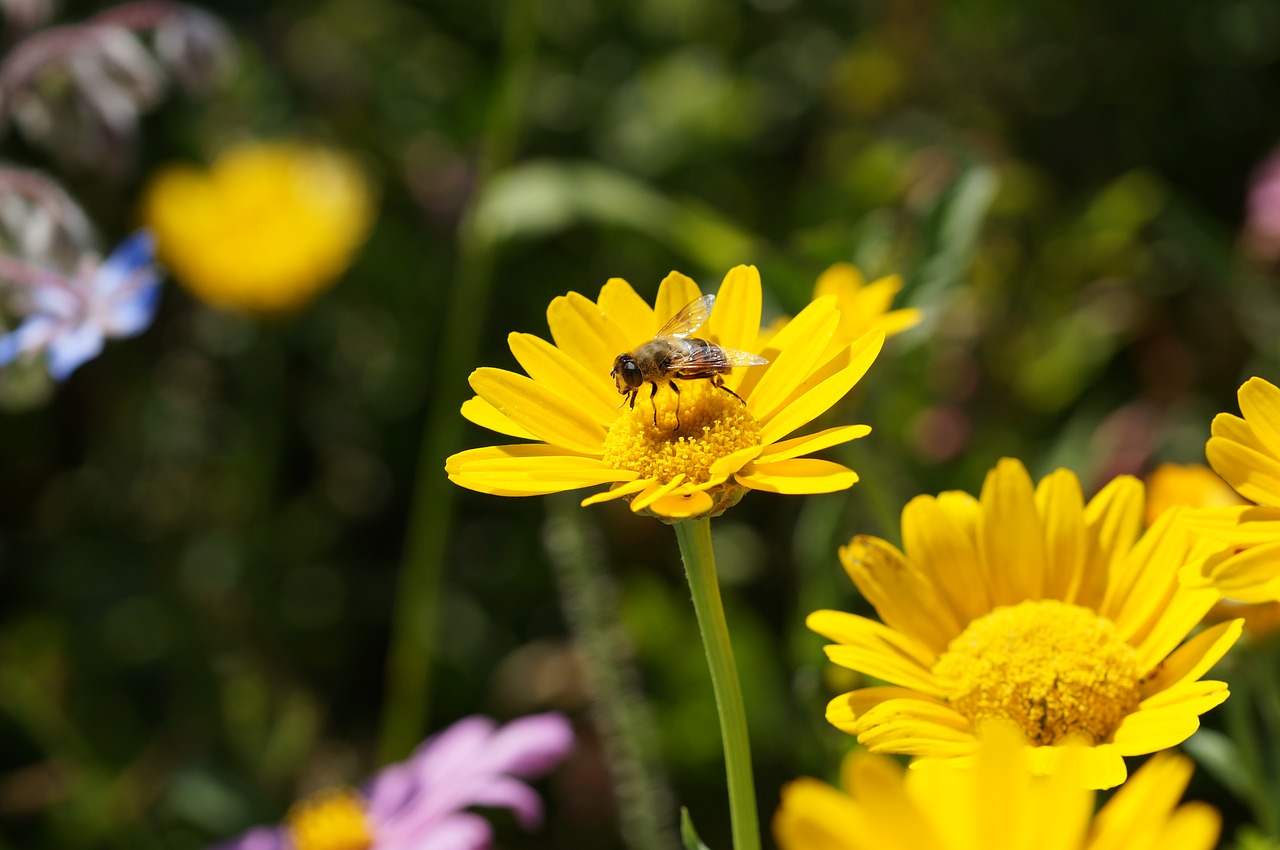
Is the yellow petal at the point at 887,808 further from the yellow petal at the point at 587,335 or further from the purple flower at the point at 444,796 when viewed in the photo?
the purple flower at the point at 444,796

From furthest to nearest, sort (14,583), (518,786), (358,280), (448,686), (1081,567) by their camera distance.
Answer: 1. (358,280)
2. (14,583)
3. (448,686)
4. (518,786)
5. (1081,567)

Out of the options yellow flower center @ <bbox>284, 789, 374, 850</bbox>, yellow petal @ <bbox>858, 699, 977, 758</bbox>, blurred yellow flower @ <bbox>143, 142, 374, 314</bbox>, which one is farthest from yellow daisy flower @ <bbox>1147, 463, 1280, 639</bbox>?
blurred yellow flower @ <bbox>143, 142, 374, 314</bbox>

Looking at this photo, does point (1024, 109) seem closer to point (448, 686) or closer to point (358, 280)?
point (358, 280)

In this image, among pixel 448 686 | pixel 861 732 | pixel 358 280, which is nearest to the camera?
pixel 861 732

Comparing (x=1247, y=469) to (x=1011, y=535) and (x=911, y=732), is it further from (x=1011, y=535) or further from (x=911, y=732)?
(x=911, y=732)

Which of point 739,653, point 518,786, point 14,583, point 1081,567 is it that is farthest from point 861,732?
point 14,583
